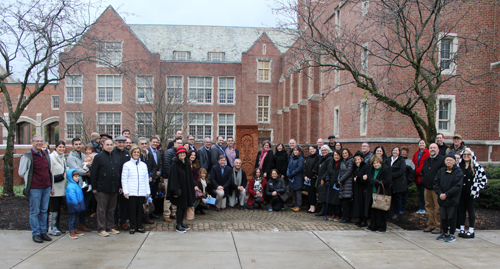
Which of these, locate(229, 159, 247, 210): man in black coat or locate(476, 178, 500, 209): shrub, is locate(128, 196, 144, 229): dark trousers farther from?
locate(476, 178, 500, 209): shrub

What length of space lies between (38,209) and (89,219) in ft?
5.60

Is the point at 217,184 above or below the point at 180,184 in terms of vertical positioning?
below

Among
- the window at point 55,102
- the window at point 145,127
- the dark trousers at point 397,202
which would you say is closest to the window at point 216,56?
the window at point 145,127

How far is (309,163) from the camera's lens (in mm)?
9633

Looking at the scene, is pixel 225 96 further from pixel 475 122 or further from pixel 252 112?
pixel 475 122

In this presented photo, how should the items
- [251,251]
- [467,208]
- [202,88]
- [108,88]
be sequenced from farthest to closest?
[202,88]
[108,88]
[467,208]
[251,251]

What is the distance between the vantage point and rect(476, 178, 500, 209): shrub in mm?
9219

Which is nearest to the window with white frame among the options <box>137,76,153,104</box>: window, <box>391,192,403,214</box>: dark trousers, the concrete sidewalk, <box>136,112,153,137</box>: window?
<box>137,76,153,104</box>: window

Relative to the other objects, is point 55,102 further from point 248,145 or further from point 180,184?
point 180,184

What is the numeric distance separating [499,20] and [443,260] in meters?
14.6

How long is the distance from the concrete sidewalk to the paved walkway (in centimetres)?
46

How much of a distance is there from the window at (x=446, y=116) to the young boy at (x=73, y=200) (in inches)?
590

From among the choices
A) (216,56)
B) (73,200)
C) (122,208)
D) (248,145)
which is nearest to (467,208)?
(248,145)

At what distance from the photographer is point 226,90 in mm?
33375
